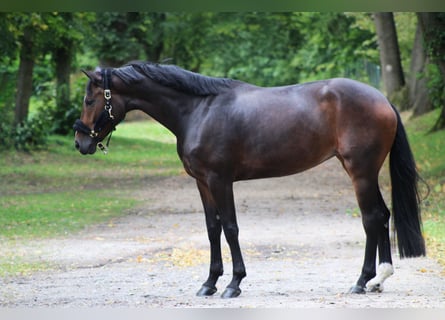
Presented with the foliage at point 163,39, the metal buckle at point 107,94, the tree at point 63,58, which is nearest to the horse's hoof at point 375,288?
the metal buckle at point 107,94

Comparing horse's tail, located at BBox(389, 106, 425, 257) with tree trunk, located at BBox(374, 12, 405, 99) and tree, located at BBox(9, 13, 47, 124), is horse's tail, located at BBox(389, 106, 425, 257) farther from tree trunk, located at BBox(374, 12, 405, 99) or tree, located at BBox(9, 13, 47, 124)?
tree trunk, located at BBox(374, 12, 405, 99)

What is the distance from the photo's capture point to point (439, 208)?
17.0 metres

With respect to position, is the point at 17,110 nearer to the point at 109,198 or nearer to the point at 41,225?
the point at 109,198

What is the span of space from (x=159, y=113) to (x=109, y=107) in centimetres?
50

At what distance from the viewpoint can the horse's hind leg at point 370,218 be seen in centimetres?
939

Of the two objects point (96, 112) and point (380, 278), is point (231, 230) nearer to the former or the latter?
point (380, 278)

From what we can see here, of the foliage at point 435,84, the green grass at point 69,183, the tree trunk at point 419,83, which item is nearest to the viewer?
the green grass at point 69,183

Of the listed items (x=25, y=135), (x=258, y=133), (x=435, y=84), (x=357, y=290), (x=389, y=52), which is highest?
(x=258, y=133)

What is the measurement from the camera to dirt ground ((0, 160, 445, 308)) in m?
9.27

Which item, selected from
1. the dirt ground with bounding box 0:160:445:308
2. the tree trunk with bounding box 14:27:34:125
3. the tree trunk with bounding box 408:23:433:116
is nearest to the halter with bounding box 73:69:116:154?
the dirt ground with bounding box 0:160:445:308

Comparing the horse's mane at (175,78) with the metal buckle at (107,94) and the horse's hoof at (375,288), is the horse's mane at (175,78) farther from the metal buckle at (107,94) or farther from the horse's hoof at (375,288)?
the horse's hoof at (375,288)

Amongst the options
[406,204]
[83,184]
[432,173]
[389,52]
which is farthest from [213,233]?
[389,52]

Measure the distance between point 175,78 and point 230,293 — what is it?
2062 mm

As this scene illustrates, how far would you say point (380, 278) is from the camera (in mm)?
9500
